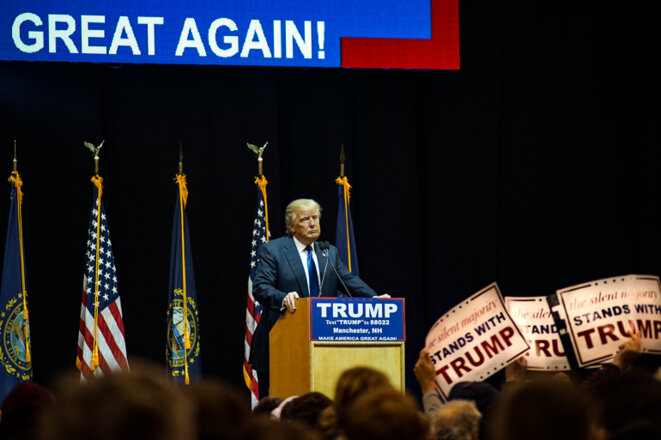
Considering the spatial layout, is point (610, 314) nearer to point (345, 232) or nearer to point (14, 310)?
point (345, 232)

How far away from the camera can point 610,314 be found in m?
6.01

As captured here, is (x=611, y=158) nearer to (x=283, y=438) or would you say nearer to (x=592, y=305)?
(x=592, y=305)

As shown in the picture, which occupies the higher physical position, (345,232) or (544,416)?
(345,232)

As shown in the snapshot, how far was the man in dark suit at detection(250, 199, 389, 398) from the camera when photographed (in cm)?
561

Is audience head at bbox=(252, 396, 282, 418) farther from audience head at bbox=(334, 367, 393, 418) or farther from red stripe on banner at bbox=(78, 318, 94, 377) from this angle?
red stripe on banner at bbox=(78, 318, 94, 377)

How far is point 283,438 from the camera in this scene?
1440 millimetres

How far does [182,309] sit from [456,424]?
4.76 metres

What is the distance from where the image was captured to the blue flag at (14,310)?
23.0 ft

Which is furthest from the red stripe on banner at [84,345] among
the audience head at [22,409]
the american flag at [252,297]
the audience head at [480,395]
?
the audience head at [22,409]

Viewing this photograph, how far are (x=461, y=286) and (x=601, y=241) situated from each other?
123 centimetres

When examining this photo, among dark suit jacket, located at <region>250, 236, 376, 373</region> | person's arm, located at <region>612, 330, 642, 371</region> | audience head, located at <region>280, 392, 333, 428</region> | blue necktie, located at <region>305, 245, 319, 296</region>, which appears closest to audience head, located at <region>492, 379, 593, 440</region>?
audience head, located at <region>280, 392, 333, 428</region>

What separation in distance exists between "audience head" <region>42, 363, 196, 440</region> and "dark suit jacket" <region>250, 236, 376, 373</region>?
4363 mm

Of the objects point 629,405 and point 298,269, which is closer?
point 629,405

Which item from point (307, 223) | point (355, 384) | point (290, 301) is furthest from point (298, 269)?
point (355, 384)
